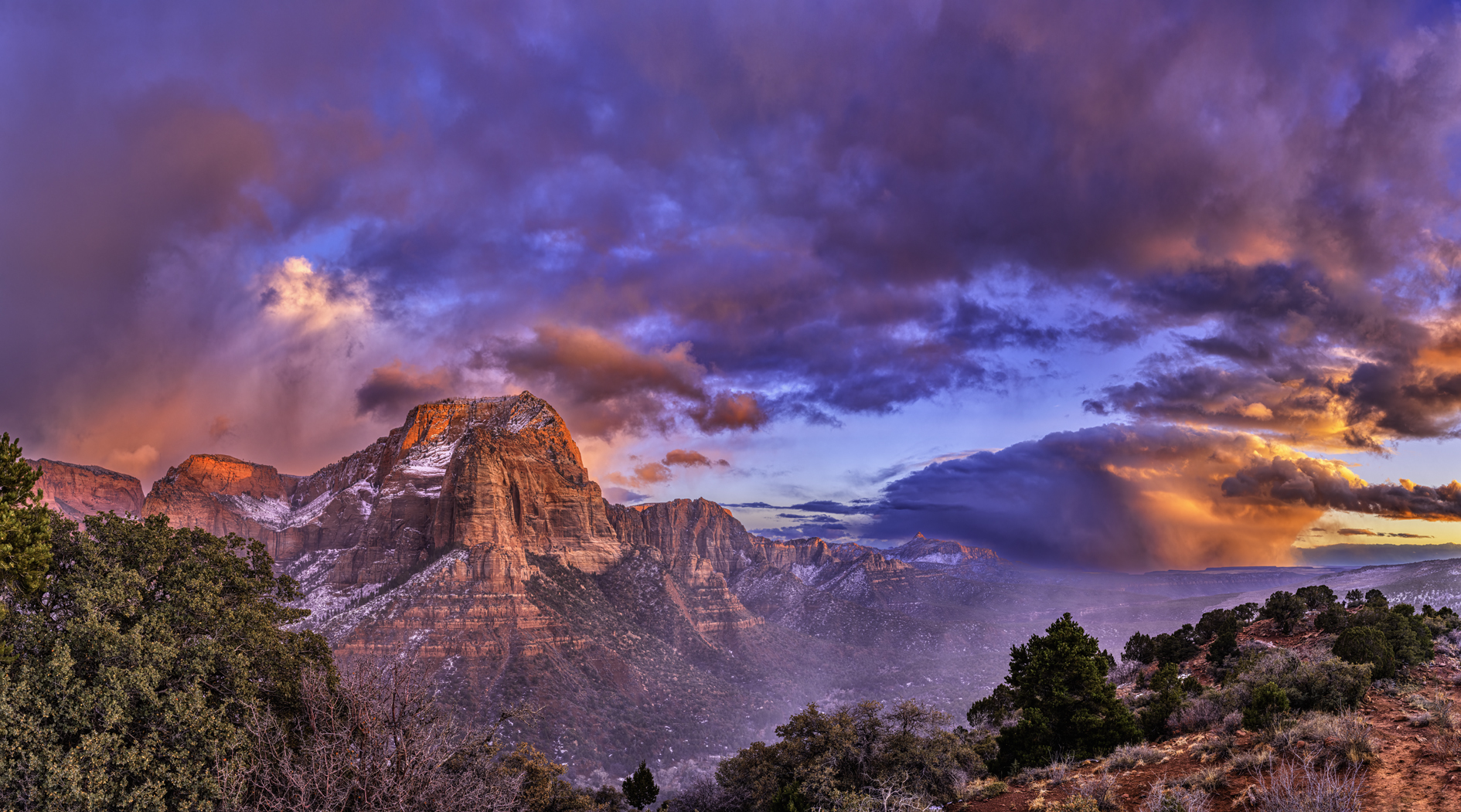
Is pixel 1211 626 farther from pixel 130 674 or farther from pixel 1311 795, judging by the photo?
pixel 130 674

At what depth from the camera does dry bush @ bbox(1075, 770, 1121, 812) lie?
12.8 m

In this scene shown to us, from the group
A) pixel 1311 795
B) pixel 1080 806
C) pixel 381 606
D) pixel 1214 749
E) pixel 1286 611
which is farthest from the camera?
pixel 381 606

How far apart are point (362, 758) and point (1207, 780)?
18435 millimetres

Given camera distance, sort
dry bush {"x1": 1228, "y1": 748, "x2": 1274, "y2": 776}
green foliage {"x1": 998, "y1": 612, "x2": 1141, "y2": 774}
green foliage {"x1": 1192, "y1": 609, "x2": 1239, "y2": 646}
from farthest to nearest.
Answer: green foliage {"x1": 1192, "y1": 609, "x2": 1239, "y2": 646} < green foliage {"x1": 998, "y1": 612, "x2": 1141, "y2": 774} < dry bush {"x1": 1228, "y1": 748, "x2": 1274, "y2": 776}

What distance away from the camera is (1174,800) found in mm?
11188

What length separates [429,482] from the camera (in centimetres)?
14312

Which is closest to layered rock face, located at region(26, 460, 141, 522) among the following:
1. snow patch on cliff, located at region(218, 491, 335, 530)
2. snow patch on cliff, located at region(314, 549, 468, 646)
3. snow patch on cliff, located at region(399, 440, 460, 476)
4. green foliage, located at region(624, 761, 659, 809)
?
snow patch on cliff, located at region(218, 491, 335, 530)

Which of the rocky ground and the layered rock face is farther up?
the layered rock face

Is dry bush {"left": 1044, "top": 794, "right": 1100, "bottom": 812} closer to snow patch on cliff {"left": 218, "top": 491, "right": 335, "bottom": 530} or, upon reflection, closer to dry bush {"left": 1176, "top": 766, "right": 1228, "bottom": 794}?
dry bush {"left": 1176, "top": 766, "right": 1228, "bottom": 794}

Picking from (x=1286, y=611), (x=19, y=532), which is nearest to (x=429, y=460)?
(x=19, y=532)

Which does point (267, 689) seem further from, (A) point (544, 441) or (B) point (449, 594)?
(A) point (544, 441)

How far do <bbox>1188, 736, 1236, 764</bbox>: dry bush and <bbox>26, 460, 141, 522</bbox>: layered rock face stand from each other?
710 ft

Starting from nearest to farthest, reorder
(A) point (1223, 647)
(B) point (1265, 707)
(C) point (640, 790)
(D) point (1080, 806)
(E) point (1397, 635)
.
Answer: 1. (D) point (1080, 806)
2. (B) point (1265, 707)
3. (E) point (1397, 635)
4. (A) point (1223, 647)
5. (C) point (640, 790)

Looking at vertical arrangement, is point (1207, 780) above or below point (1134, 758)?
above
